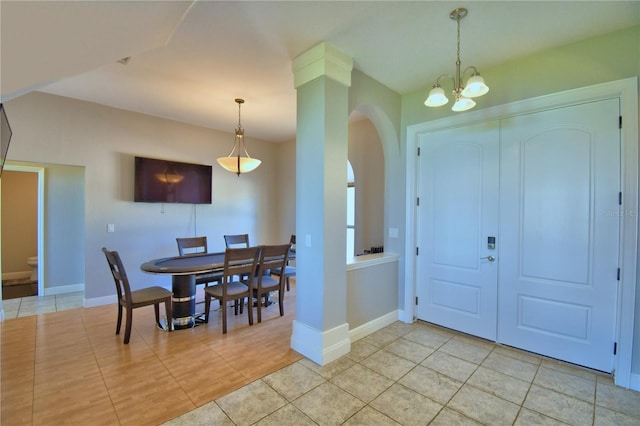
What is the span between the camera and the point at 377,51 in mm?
2600

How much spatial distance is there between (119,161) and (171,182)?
0.76 meters

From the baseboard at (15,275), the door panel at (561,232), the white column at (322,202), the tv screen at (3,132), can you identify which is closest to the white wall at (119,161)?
the baseboard at (15,275)

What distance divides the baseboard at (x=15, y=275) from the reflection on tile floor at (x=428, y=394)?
602 centimetres

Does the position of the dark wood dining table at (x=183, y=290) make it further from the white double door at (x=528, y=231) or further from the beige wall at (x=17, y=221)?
the beige wall at (x=17, y=221)

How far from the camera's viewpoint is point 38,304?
4.08 m

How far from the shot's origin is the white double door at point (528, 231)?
235 cm

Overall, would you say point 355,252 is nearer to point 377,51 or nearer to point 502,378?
point 502,378

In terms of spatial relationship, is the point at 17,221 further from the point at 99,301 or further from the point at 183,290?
the point at 183,290

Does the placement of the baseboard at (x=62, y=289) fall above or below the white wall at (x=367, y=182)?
below

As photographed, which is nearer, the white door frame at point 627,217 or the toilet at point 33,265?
the white door frame at point 627,217

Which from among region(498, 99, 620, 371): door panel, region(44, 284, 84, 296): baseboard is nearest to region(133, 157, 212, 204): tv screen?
region(44, 284, 84, 296): baseboard

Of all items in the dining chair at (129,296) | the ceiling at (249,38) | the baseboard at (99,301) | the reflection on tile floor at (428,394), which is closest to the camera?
the ceiling at (249,38)

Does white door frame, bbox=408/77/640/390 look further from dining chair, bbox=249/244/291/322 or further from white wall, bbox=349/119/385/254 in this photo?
dining chair, bbox=249/244/291/322

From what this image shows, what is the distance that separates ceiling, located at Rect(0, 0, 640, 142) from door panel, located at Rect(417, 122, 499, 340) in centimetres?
Result: 80
